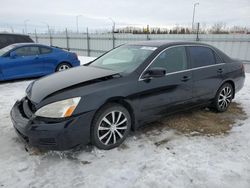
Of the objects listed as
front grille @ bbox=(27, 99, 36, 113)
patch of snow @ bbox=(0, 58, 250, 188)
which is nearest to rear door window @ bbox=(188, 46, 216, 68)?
patch of snow @ bbox=(0, 58, 250, 188)

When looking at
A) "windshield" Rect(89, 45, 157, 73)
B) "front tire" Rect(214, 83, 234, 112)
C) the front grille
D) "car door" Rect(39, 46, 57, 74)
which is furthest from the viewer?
"car door" Rect(39, 46, 57, 74)

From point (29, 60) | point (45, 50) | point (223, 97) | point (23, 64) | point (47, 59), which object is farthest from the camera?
point (45, 50)

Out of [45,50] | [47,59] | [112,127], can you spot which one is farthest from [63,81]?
[45,50]

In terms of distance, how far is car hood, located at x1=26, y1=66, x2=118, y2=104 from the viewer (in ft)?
9.60

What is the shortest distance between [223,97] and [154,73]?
2.11m

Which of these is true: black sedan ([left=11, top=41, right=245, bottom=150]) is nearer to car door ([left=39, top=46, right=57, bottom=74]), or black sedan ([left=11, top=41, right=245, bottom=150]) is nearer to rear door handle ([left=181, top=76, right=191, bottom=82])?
rear door handle ([left=181, top=76, right=191, bottom=82])

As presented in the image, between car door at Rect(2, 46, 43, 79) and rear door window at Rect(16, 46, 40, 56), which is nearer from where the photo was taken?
car door at Rect(2, 46, 43, 79)

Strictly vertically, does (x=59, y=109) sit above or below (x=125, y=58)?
below

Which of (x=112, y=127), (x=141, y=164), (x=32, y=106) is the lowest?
(x=141, y=164)

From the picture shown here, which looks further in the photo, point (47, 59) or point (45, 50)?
point (45, 50)

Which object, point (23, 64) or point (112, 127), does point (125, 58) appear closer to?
point (112, 127)

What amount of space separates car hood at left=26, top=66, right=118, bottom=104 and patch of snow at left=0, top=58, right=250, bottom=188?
0.79 meters

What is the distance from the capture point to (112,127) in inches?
120

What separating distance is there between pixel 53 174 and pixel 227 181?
1.98m
